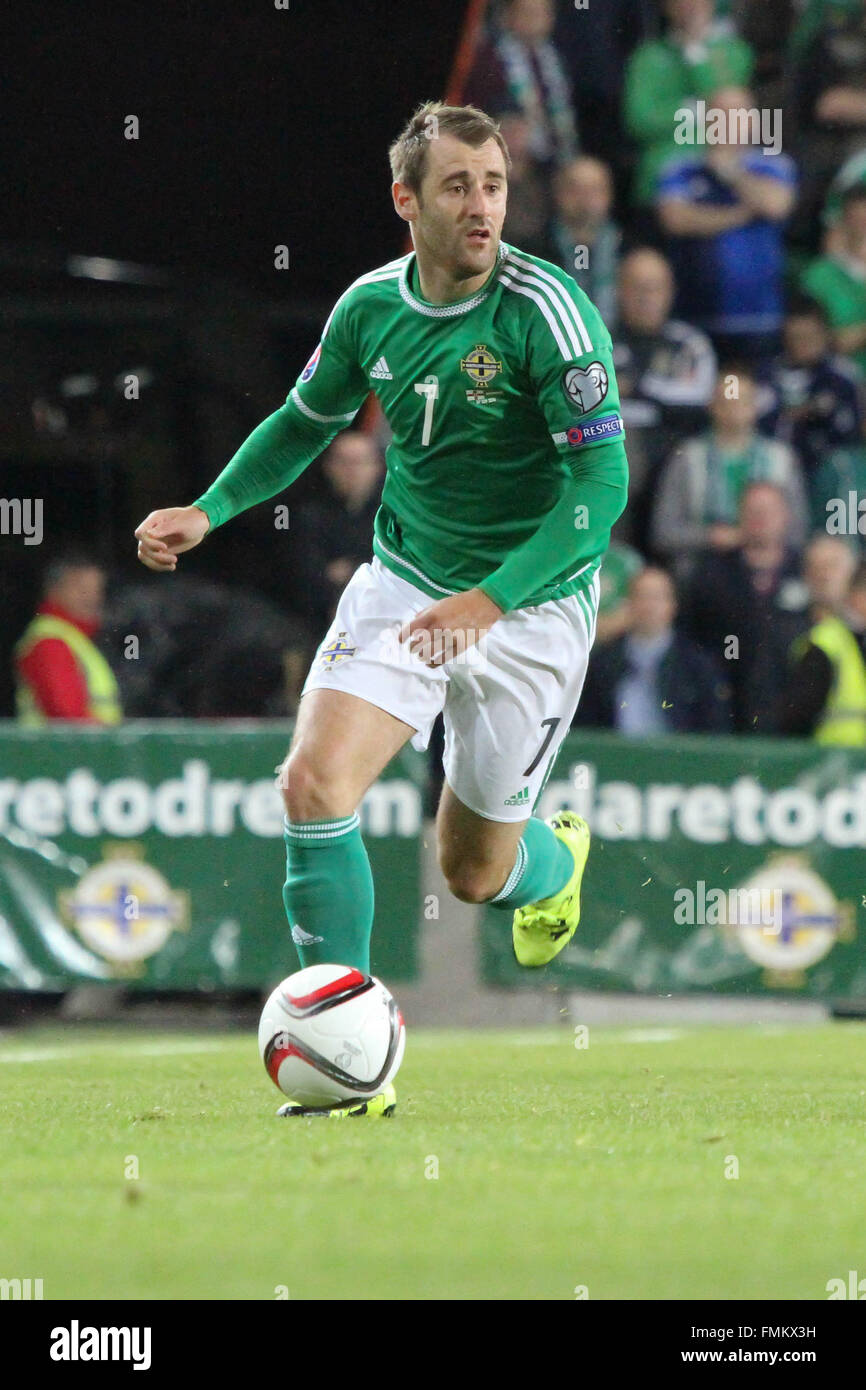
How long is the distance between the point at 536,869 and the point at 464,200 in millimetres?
2163

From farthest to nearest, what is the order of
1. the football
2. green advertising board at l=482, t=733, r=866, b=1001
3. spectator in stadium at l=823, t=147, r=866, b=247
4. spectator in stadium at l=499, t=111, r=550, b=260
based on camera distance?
1. spectator in stadium at l=823, t=147, r=866, b=247
2. spectator in stadium at l=499, t=111, r=550, b=260
3. green advertising board at l=482, t=733, r=866, b=1001
4. the football

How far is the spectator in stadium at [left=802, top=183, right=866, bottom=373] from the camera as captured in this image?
39.5 feet

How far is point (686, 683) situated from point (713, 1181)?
6.49 meters

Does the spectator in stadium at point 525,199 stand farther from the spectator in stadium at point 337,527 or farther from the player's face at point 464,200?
the player's face at point 464,200

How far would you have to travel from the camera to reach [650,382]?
11.0m

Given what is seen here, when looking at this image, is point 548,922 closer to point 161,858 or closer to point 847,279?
point 161,858

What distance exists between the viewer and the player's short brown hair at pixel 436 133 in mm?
Answer: 5277

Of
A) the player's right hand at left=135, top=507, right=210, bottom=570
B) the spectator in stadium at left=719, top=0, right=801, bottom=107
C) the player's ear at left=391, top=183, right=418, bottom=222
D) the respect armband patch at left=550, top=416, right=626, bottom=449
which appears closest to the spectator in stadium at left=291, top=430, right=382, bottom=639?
the spectator in stadium at left=719, top=0, right=801, bottom=107

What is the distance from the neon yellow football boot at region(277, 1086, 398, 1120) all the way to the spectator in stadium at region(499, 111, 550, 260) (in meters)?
7.12

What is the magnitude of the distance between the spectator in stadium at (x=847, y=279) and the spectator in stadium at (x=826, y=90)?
0.80 feet

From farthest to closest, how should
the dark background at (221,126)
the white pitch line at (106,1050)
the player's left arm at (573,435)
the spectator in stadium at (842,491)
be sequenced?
the dark background at (221,126) < the spectator in stadium at (842,491) < the white pitch line at (106,1050) < the player's left arm at (573,435)

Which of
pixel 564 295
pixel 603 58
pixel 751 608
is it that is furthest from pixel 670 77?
pixel 564 295

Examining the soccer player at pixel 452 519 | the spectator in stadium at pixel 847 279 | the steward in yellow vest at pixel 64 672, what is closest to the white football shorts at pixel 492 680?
the soccer player at pixel 452 519

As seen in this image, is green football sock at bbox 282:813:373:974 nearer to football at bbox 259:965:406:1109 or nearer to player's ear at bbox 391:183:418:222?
football at bbox 259:965:406:1109
